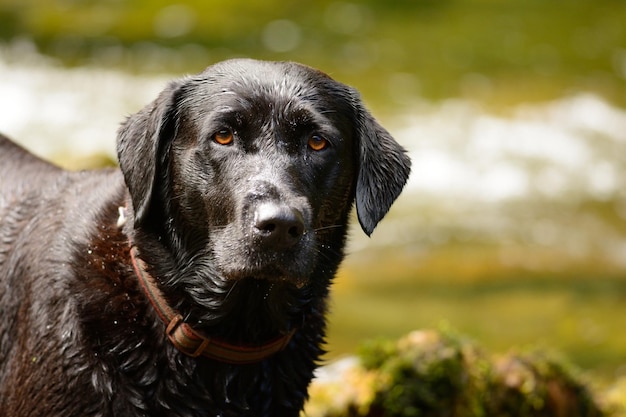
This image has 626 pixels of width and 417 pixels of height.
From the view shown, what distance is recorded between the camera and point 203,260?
3.61 m

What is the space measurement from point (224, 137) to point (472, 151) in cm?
795

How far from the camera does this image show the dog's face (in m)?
3.39

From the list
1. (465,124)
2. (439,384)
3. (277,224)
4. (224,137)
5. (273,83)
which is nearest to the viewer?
(277,224)

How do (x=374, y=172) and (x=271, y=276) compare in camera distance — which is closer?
(x=271, y=276)

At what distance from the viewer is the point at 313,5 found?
14.9m

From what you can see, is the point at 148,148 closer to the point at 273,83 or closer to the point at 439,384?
the point at 273,83

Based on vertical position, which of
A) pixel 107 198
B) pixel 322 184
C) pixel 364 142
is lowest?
pixel 107 198

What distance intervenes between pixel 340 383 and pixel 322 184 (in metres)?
1.75

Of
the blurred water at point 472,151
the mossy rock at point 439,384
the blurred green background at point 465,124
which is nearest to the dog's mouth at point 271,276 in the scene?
the mossy rock at point 439,384

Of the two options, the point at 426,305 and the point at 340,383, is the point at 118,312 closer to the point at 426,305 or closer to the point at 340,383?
the point at 340,383

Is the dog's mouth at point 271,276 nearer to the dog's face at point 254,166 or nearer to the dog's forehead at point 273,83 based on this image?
the dog's face at point 254,166

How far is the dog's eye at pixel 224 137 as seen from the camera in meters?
3.56

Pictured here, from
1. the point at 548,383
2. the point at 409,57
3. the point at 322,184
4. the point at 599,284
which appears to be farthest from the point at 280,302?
the point at 409,57

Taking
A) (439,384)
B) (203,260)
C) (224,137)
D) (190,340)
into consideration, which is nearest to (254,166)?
(224,137)
